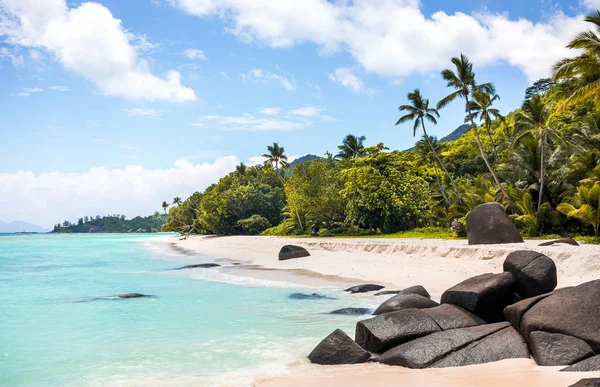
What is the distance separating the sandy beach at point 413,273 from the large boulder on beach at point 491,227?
925mm

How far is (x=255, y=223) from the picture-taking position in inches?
2322

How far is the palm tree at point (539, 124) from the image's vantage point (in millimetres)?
25375

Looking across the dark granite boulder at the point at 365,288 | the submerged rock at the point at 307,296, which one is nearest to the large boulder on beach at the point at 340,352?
the submerged rock at the point at 307,296

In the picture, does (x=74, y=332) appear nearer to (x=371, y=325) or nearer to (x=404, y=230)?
(x=371, y=325)

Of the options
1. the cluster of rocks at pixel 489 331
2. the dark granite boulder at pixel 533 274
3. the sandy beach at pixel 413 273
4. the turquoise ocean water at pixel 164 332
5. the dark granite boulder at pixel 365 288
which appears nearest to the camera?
the sandy beach at pixel 413 273

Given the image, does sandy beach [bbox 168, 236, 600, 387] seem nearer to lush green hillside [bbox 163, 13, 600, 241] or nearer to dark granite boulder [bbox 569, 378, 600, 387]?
dark granite boulder [bbox 569, 378, 600, 387]

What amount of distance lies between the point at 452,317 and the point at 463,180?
121ft

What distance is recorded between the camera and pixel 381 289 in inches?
575

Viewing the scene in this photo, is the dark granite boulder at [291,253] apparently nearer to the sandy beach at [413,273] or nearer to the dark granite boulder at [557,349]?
the sandy beach at [413,273]

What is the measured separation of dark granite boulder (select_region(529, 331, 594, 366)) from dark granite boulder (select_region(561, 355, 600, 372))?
1.22ft

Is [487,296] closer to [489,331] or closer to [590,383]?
[489,331]

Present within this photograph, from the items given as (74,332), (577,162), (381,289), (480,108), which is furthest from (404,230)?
(74,332)

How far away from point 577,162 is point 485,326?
64.8ft

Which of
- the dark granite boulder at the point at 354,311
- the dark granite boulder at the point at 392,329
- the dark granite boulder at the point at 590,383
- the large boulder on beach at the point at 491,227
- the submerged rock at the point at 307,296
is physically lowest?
the submerged rock at the point at 307,296
